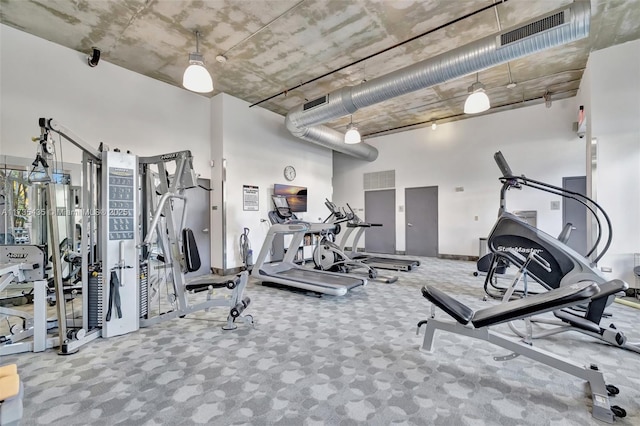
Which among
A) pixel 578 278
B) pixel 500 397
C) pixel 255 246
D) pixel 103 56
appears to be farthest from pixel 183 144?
pixel 578 278

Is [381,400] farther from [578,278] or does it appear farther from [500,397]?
[578,278]

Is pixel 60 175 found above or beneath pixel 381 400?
above

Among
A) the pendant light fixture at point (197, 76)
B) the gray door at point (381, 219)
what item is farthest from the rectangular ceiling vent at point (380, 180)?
the pendant light fixture at point (197, 76)

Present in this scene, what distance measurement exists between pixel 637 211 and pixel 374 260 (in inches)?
180

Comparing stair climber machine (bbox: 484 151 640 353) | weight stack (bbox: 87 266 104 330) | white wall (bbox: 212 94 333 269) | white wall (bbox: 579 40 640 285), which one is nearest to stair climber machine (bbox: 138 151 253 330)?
weight stack (bbox: 87 266 104 330)

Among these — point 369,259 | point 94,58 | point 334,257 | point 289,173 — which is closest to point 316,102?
point 289,173

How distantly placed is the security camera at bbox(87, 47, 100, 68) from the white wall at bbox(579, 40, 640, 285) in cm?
779

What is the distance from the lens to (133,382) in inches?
86.5

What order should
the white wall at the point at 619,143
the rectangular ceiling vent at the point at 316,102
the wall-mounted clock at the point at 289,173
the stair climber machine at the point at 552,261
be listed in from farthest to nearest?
the wall-mounted clock at the point at 289,173 → the rectangular ceiling vent at the point at 316,102 → the white wall at the point at 619,143 → the stair climber machine at the point at 552,261

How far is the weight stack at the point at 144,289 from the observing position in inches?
129

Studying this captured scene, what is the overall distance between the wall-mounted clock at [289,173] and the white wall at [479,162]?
3024 millimetres

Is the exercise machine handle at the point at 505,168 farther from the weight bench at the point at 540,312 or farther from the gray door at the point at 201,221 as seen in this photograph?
the gray door at the point at 201,221

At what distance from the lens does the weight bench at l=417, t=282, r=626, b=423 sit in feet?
5.89

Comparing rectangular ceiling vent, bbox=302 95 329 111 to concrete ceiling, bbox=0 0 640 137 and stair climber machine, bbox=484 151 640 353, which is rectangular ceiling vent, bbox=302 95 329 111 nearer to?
concrete ceiling, bbox=0 0 640 137
